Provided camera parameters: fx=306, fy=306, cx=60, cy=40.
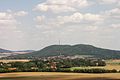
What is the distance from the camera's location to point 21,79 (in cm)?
15975

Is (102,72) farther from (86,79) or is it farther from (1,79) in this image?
(1,79)

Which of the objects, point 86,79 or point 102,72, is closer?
point 86,79

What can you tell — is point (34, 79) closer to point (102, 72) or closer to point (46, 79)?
point (46, 79)

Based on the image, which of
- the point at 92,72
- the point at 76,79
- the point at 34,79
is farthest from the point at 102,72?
the point at 34,79

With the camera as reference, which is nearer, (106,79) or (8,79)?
(106,79)

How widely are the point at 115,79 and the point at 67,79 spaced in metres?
24.4

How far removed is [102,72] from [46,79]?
5452 cm

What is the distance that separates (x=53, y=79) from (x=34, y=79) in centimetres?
989

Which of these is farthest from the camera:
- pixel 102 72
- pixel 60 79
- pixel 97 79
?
pixel 102 72

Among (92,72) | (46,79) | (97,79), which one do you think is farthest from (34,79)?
(92,72)

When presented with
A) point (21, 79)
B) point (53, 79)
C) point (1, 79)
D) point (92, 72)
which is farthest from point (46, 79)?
point (92, 72)

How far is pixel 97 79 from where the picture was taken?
148 metres

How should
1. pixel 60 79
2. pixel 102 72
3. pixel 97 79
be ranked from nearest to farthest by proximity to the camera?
pixel 97 79, pixel 60 79, pixel 102 72

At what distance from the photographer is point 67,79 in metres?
157
